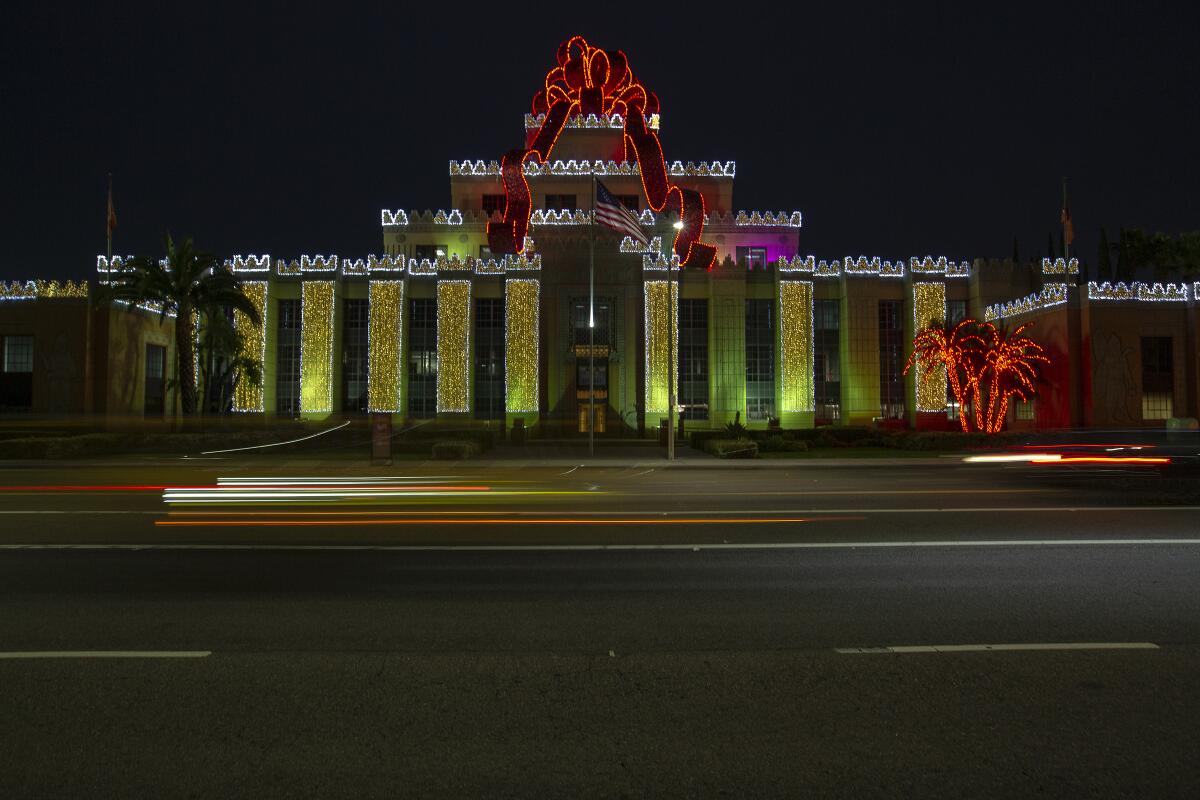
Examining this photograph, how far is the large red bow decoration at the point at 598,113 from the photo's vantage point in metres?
47.7

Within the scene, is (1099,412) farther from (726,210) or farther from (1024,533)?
(1024,533)

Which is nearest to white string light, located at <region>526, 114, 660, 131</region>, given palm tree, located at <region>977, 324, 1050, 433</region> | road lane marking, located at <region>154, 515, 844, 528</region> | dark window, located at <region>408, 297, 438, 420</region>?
dark window, located at <region>408, 297, 438, 420</region>

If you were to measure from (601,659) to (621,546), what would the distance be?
17.0 ft

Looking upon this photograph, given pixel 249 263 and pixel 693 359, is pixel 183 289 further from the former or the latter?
pixel 693 359

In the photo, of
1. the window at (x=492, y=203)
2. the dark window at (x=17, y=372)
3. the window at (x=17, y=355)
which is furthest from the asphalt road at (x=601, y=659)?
the window at (x=492, y=203)

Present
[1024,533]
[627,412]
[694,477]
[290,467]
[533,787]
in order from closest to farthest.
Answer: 1. [533,787]
2. [1024,533]
3. [694,477]
4. [290,467]
5. [627,412]

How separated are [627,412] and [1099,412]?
25382mm

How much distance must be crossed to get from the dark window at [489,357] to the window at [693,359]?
1131cm

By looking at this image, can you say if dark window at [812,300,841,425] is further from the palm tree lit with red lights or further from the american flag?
the american flag

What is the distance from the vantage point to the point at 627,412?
161ft

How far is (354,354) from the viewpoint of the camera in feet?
170

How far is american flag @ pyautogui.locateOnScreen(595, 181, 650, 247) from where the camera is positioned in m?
33.4

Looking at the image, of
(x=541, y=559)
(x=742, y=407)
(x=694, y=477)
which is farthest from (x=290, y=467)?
(x=742, y=407)

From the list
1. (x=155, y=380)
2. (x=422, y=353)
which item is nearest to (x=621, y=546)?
(x=422, y=353)
